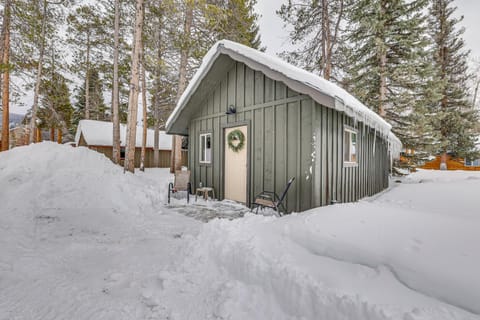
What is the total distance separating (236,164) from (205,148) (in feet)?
5.17

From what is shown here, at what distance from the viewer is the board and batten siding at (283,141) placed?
181 inches

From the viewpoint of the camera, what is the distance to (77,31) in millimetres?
13367

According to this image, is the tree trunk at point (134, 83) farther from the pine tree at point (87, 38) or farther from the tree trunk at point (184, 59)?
the pine tree at point (87, 38)

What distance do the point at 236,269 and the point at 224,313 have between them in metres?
0.49

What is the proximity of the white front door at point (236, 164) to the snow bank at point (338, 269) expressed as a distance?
3.22 meters

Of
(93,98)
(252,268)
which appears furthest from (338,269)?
(93,98)

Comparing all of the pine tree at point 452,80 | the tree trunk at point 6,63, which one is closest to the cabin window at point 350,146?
the pine tree at point 452,80

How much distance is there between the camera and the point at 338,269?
183 centimetres

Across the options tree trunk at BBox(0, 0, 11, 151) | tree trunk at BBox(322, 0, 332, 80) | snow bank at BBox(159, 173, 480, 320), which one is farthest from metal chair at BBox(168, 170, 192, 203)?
tree trunk at BBox(0, 0, 11, 151)

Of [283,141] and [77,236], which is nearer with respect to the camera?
[77,236]

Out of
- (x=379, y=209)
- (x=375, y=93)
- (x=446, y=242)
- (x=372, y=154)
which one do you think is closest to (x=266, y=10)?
(x=375, y=93)

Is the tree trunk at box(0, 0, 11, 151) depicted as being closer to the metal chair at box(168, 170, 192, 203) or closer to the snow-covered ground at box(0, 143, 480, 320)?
the metal chair at box(168, 170, 192, 203)

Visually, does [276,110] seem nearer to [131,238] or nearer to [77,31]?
[131,238]

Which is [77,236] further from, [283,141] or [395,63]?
[395,63]
